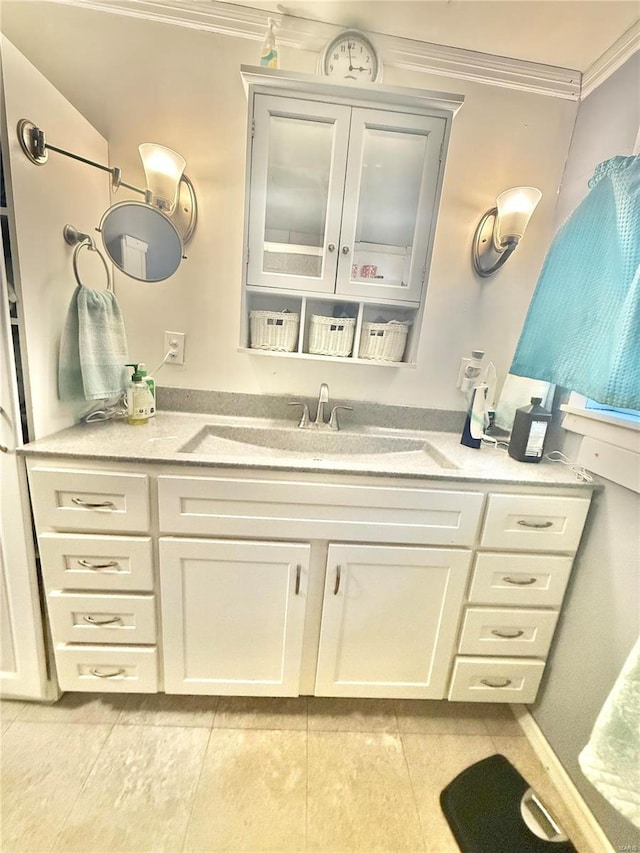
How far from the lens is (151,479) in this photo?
3.41 ft

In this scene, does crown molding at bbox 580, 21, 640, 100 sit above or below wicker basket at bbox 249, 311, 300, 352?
above

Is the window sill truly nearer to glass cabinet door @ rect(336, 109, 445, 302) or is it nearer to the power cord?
glass cabinet door @ rect(336, 109, 445, 302)

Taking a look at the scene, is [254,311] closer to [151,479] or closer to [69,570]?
[151,479]

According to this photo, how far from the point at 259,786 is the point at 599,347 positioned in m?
1.54

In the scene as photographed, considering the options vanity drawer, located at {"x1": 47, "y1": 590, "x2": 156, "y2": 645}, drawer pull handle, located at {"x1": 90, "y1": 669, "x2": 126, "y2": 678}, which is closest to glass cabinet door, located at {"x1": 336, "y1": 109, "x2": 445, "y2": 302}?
vanity drawer, located at {"x1": 47, "y1": 590, "x2": 156, "y2": 645}

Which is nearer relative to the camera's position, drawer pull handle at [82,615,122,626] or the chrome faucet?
drawer pull handle at [82,615,122,626]

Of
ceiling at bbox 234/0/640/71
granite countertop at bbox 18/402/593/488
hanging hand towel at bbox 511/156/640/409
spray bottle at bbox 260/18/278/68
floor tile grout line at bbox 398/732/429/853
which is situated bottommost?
floor tile grout line at bbox 398/732/429/853

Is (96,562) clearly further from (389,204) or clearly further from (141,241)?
(389,204)

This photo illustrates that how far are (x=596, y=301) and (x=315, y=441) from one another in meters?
0.97

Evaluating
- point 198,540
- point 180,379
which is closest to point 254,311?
point 180,379

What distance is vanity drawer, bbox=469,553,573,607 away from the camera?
1.15 m

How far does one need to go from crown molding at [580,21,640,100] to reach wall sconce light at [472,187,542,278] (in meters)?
0.42

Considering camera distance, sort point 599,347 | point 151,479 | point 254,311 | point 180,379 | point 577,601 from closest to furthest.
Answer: point 599,347, point 151,479, point 577,601, point 254,311, point 180,379

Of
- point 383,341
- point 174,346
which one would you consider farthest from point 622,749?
point 174,346
